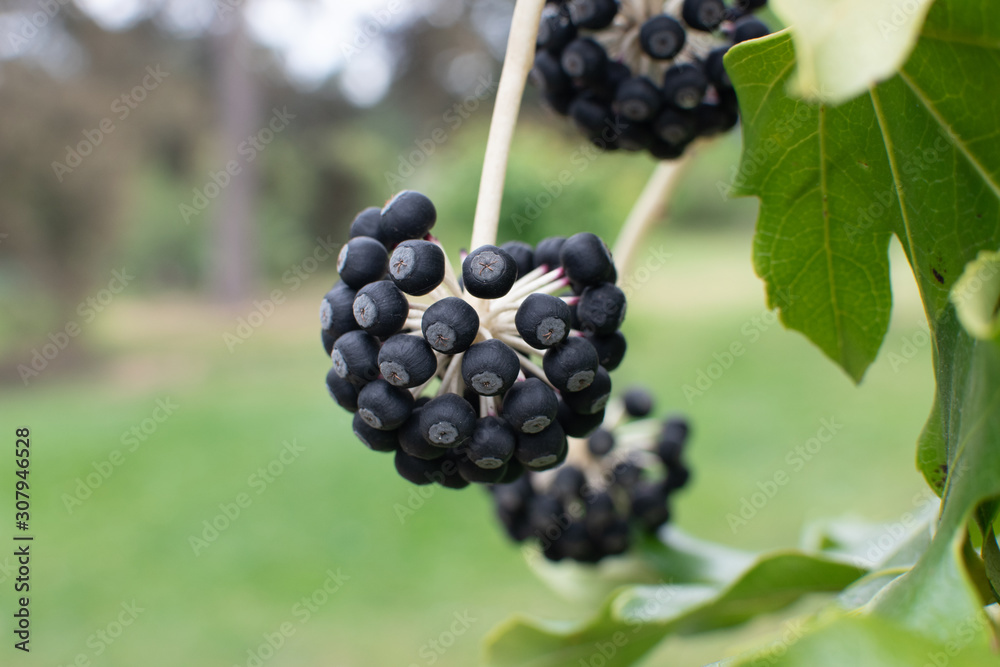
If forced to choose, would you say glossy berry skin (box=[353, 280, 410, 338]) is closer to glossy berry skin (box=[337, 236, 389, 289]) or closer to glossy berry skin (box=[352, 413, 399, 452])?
glossy berry skin (box=[337, 236, 389, 289])

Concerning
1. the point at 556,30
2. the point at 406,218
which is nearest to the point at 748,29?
the point at 556,30

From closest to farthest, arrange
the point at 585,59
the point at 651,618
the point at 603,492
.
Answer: the point at 585,59 < the point at 651,618 < the point at 603,492

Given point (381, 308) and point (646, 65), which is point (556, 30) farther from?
point (381, 308)

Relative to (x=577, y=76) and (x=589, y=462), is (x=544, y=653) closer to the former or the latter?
(x=589, y=462)

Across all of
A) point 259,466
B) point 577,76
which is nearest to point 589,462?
point 577,76

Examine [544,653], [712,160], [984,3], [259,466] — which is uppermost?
[984,3]

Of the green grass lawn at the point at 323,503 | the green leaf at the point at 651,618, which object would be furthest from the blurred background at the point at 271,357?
the green leaf at the point at 651,618

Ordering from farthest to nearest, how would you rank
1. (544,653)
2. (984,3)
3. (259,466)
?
(259,466) → (544,653) → (984,3)
